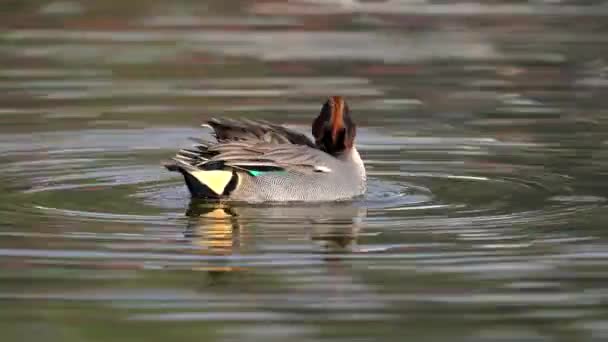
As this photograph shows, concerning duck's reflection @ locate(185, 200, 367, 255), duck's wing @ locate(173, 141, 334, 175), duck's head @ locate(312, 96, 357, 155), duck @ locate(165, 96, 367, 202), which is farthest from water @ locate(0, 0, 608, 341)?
duck's head @ locate(312, 96, 357, 155)

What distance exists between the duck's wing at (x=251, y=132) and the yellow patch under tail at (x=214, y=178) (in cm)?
27

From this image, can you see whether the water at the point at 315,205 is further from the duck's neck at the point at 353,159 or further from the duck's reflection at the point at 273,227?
the duck's neck at the point at 353,159

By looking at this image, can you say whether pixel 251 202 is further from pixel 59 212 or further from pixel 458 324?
pixel 458 324

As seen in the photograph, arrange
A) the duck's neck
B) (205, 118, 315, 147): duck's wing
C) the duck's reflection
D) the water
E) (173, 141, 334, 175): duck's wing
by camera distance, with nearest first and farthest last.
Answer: the water < the duck's reflection < (173, 141, 334, 175): duck's wing < (205, 118, 315, 147): duck's wing < the duck's neck

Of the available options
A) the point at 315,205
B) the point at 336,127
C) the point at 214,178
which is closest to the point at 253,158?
the point at 214,178

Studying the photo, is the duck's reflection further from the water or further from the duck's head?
the duck's head

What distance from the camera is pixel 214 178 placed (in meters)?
11.7

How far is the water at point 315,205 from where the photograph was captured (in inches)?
342

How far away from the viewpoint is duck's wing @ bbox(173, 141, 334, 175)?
11.6 meters

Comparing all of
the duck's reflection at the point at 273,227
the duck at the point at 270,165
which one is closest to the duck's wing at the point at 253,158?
the duck at the point at 270,165

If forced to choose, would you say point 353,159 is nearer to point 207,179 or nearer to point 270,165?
point 270,165

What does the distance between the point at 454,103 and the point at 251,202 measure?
5312 millimetres

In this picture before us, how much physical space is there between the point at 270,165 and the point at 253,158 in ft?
0.44

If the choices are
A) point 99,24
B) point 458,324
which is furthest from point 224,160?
point 99,24
